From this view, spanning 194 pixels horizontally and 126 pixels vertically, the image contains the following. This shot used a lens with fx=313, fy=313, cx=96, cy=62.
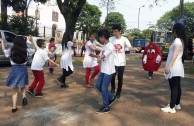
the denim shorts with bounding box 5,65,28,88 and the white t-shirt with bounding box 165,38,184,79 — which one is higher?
the white t-shirt with bounding box 165,38,184,79

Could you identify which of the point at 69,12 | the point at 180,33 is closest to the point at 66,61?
the point at 180,33

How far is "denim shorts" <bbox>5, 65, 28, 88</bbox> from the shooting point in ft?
21.1

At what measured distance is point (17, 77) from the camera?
255 inches

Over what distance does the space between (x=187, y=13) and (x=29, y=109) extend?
8151 cm

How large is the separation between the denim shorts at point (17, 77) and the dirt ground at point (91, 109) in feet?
1.86

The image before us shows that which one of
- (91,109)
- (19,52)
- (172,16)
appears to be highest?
(172,16)

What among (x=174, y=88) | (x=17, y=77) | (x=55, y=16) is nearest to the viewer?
(x=174, y=88)

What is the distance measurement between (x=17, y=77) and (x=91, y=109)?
1.69m

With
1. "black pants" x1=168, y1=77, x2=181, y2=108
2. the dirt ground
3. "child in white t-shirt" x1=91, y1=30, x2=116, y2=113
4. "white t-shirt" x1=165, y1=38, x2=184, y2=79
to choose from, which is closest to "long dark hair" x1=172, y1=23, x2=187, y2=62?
"white t-shirt" x1=165, y1=38, x2=184, y2=79

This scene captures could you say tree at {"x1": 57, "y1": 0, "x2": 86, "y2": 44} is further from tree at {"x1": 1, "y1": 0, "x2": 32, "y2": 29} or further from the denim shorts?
the denim shorts

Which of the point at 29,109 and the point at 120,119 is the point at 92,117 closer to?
the point at 120,119

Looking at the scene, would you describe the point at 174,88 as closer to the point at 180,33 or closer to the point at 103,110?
the point at 180,33

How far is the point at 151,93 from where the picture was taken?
857 centimetres

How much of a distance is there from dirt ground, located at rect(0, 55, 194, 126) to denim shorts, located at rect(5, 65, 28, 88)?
568 mm
